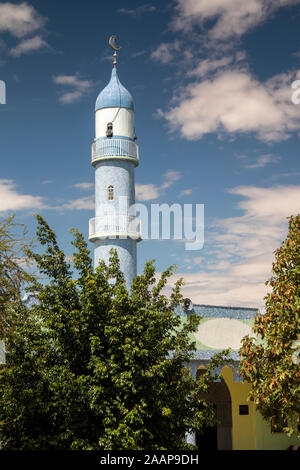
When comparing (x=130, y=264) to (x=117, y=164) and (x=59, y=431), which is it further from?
(x=59, y=431)

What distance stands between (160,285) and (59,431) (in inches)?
175

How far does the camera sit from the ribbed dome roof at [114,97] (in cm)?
2934

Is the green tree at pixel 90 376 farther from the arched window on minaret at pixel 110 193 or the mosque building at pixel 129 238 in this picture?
the arched window on minaret at pixel 110 193

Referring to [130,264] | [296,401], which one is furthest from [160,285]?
[130,264]

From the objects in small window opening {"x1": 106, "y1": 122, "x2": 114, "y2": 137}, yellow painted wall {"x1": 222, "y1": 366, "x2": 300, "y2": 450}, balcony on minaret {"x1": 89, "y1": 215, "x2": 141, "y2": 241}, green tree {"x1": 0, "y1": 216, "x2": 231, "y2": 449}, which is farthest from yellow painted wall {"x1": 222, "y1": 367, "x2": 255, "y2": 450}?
small window opening {"x1": 106, "y1": 122, "x2": 114, "y2": 137}

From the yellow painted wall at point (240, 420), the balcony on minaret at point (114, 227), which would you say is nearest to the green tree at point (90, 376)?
the yellow painted wall at point (240, 420)

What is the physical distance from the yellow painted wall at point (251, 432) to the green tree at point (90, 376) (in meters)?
9.02

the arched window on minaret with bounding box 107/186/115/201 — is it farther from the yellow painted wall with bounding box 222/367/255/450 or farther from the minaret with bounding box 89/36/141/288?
the yellow painted wall with bounding box 222/367/255/450

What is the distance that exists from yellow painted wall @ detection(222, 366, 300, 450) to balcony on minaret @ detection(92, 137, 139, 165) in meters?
11.2

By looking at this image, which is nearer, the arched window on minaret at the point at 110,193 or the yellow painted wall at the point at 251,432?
the yellow painted wall at the point at 251,432

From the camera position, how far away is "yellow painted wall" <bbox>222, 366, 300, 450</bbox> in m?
24.0

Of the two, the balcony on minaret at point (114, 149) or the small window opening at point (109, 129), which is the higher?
the small window opening at point (109, 129)

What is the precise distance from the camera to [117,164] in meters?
28.8

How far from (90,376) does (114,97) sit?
18091 mm
